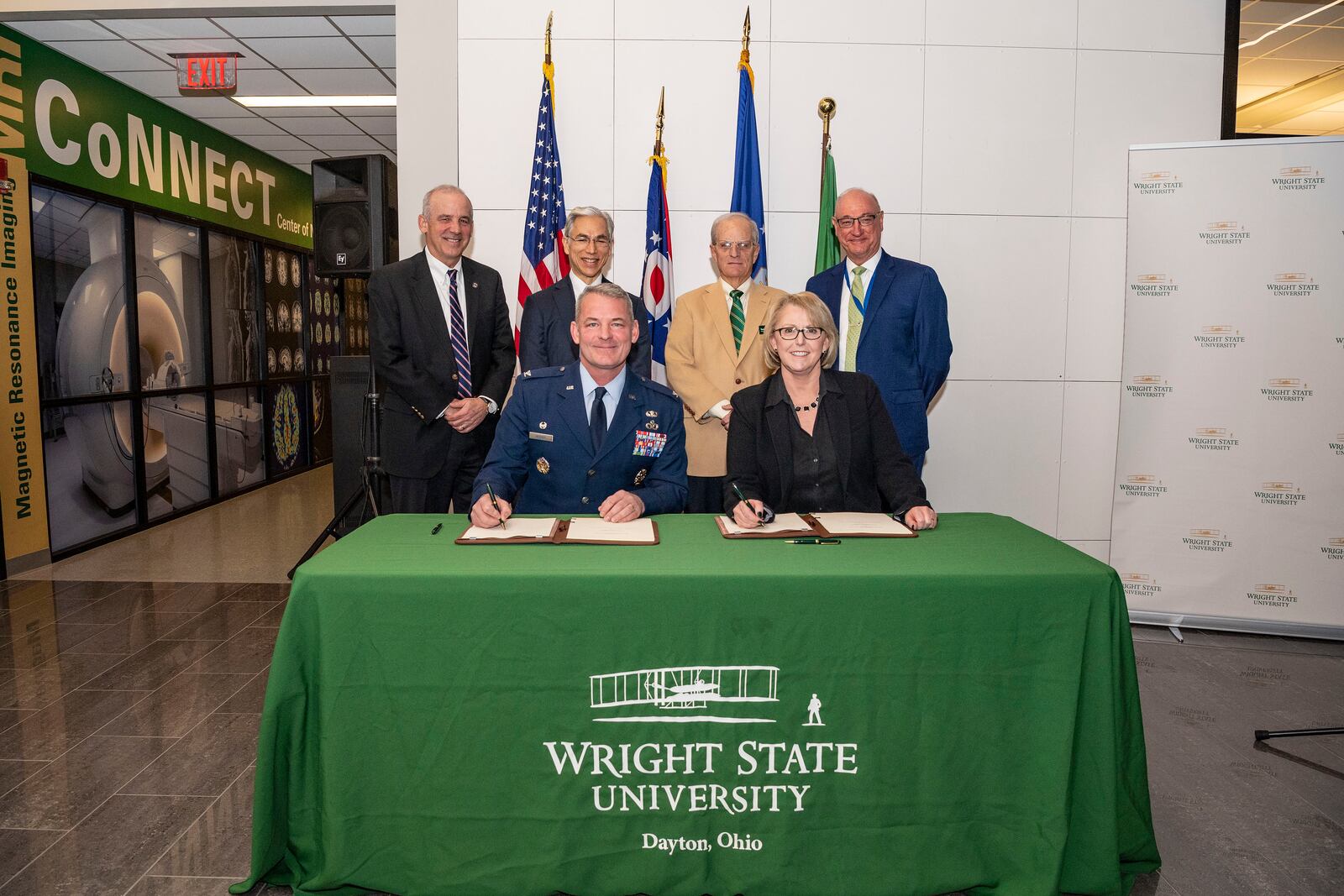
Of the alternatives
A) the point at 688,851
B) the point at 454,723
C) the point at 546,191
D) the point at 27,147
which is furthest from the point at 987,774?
the point at 27,147

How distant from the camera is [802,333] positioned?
7.99 ft

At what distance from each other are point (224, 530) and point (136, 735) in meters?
3.54

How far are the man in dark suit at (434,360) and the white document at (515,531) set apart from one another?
124 cm

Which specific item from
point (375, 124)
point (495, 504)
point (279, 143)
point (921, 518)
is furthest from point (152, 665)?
point (279, 143)

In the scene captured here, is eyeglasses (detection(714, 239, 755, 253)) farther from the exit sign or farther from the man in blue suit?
the exit sign

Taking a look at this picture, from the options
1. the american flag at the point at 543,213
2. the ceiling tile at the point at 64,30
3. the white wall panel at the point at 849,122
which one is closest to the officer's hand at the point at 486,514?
the american flag at the point at 543,213

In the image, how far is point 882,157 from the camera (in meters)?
4.10

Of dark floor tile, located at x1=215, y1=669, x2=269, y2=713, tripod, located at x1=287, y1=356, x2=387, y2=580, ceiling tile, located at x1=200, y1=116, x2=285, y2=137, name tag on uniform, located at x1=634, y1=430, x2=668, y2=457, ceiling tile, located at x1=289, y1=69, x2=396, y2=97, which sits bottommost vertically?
dark floor tile, located at x1=215, y1=669, x2=269, y2=713

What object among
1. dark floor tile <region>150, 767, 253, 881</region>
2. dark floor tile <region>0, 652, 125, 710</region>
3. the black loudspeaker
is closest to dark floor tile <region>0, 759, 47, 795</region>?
dark floor tile <region>0, 652, 125, 710</region>

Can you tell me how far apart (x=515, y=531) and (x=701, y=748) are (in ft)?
2.16

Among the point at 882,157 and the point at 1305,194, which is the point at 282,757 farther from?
the point at 1305,194

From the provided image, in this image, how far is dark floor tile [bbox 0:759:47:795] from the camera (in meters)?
2.44

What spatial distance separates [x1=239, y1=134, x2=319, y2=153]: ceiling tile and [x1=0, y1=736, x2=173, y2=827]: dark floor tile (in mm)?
6019

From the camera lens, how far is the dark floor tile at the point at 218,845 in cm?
203
